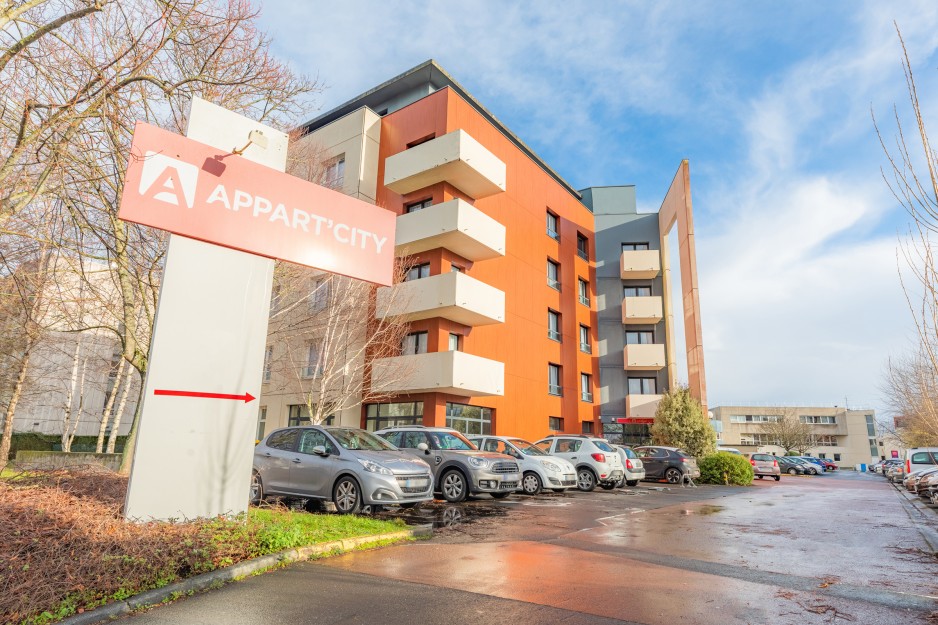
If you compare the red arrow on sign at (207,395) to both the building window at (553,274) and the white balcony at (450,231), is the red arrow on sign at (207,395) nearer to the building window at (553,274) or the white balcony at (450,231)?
the white balcony at (450,231)

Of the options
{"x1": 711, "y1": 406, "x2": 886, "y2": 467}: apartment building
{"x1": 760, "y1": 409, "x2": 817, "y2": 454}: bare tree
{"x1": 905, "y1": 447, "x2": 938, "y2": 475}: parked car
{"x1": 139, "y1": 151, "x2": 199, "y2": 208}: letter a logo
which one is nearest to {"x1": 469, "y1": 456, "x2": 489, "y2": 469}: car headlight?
{"x1": 139, "y1": 151, "x2": 199, "y2": 208}: letter a logo

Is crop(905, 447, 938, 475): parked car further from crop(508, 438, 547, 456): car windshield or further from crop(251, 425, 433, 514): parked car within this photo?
crop(251, 425, 433, 514): parked car

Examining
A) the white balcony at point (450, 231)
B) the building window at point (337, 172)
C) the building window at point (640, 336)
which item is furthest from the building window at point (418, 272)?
the building window at point (640, 336)

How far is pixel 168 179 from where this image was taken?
6.83 metres

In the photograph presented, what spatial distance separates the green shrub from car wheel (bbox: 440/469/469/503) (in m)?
16.4

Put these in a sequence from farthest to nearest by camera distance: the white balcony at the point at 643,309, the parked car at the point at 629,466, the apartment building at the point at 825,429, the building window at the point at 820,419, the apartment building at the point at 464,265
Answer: the building window at the point at 820,419
the apartment building at the point at 825,429
the white balcony at the point at 643,309
the apartment building at the point at 464,265
the parked car at the point at 629,466

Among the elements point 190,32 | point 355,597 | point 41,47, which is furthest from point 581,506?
point 41,47

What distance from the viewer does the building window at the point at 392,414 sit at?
23203 millimetres

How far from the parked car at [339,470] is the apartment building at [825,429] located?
311 ft

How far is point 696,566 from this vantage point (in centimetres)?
657

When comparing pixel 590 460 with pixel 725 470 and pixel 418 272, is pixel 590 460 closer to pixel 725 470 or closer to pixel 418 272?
pixel 725 470

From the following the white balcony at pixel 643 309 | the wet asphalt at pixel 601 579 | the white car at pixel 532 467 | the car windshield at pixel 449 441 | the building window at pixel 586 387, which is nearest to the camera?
the wet asphalt at pixel 601 579

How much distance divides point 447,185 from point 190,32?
1739 cm

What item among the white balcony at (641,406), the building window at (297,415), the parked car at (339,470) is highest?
the white balcony at (641,406)
